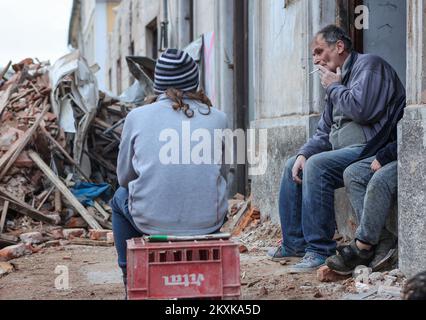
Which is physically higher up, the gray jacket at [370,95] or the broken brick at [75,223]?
the gray jacket at [370,95]

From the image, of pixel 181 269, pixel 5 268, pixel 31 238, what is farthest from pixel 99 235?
pixel 181 269

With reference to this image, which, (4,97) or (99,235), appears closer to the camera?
(99,235)

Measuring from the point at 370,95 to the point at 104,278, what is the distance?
249 cm

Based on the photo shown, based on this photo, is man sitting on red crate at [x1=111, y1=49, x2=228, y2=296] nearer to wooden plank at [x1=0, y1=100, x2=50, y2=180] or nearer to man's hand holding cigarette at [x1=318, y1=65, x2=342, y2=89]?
man's hand holding cigarette at [x1=318, y1=65, x2=342, y2=89]

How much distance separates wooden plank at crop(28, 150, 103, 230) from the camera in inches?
349

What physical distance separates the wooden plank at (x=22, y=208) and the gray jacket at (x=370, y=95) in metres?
4.55

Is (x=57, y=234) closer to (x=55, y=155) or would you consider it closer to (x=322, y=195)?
(x=55, y=155)

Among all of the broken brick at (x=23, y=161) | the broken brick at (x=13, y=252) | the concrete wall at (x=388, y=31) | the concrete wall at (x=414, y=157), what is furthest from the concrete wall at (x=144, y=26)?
the concrete wall at (x=414, y=157)

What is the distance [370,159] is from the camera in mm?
5047

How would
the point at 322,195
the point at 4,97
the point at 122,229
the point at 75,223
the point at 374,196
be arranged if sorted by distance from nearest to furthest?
the point at 122,229
the point at 374,196
the point at 322,195
the point at 75,223
the point at 4,97

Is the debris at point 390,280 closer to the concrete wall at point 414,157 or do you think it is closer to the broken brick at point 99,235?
the concrete wall at point 414,157

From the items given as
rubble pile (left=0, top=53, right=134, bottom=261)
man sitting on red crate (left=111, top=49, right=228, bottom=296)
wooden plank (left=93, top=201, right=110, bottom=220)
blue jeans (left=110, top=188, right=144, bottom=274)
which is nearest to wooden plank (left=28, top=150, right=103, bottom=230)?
rubble pile (left=0, top=53, right=134, bottom=261)

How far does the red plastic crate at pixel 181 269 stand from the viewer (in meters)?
3.53

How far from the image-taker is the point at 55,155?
9.90 m
